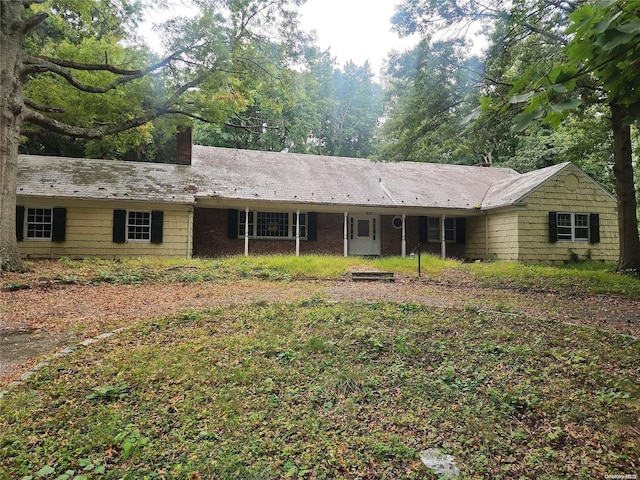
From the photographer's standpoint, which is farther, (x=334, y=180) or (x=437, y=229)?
(x=437, y=229)

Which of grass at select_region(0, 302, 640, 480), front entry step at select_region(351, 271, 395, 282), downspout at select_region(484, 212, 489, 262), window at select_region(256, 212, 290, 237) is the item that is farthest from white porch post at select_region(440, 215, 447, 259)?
grass at select_region(0, 302, 640, 480)

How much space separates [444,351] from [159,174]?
579 inches

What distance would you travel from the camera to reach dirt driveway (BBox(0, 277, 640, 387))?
478 centimetres

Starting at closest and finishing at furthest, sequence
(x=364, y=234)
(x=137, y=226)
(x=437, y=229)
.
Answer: (x=137, y=226), (x=364, y=234), (x=437, y=229)

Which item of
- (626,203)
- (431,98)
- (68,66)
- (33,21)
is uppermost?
(33,21)

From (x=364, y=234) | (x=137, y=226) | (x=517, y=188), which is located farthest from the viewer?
(x=364, y=234)

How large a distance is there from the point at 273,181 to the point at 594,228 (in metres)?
14.0

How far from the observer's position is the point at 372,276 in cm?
1092

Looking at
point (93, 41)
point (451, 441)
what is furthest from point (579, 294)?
point (93, 41)

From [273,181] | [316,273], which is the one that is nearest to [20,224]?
[273,181]

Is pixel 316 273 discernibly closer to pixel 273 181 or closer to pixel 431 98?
pixel 431 98

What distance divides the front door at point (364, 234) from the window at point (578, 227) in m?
7.63

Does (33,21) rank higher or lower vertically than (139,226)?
higher

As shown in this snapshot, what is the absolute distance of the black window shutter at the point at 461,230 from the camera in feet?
58.7
